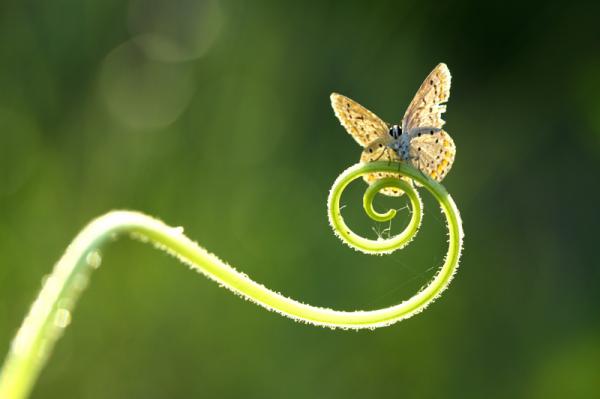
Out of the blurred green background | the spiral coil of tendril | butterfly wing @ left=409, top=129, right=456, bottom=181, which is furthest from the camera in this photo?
the blurred green background

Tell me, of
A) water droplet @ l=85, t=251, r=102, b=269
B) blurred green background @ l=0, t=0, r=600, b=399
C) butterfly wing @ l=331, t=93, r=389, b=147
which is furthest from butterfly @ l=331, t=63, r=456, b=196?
blurred green background @ l=0, t=0, r=600, b=399

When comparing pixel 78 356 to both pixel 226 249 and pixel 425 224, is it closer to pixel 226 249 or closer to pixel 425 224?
pixel 226 249

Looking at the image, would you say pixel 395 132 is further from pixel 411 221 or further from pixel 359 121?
pixel 411 221

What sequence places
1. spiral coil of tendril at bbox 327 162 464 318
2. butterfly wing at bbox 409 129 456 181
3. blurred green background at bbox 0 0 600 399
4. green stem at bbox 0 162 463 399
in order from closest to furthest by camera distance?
green stem at bbox 0 162 463 399 < spiral coil of tendril at bbox 327 162 464 318 < butterfly wing at bbox 409 129 456 181 < blurred green background at bbox 0 0 600 399

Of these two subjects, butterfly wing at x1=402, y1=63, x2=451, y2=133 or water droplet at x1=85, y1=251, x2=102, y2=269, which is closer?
water droplet at x1=85, y1=251, x2=102, y2=269

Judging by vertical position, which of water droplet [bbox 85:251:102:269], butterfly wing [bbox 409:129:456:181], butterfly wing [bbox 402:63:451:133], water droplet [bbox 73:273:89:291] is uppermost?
butterfly wing [bbox 402:63:451:133]

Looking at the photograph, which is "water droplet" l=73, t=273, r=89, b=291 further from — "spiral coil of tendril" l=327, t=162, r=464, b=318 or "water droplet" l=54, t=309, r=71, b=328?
"spiral coil of tendril" l=327, t=162, r=464, b=318

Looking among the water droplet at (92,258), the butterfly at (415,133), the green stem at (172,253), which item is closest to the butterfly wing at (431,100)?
the butterfly at (415,133)

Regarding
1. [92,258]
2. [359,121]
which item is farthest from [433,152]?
[92,258]
